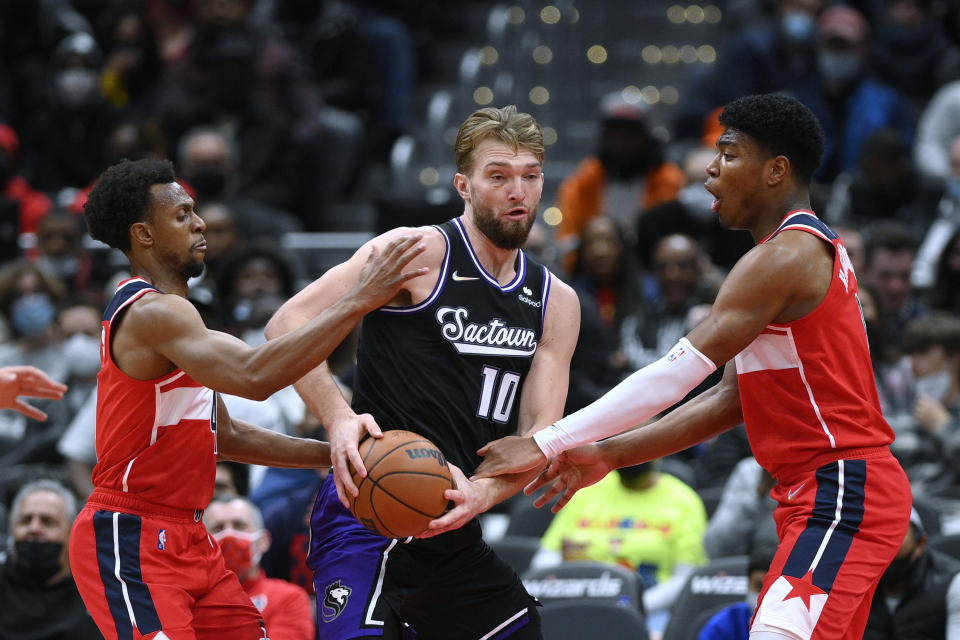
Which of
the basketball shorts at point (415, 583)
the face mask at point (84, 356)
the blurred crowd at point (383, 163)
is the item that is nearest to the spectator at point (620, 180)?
the blurred crowd at point (383, 163)

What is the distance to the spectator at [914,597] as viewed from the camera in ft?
21.2

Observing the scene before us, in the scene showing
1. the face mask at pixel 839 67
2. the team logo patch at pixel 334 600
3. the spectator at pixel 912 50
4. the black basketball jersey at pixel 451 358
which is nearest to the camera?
the team logo patch at pixel 334 600

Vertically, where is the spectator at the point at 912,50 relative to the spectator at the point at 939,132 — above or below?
above

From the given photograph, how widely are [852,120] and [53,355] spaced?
7.07 m

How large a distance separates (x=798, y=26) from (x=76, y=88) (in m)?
7.07

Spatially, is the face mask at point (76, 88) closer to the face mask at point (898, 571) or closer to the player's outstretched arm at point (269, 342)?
the player's outstretched arm at point (269, 342)

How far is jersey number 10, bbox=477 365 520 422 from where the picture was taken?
5.22 m

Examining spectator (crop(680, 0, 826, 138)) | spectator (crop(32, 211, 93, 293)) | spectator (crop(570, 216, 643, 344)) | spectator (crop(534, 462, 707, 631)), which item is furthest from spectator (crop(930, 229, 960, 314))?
spectator (crop(32, 211, 93, 293))

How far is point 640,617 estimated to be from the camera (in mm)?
6797

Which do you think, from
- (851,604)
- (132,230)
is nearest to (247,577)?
(132,230)

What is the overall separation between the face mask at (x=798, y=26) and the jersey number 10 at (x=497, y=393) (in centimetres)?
790

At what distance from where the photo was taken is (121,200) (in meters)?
5.15

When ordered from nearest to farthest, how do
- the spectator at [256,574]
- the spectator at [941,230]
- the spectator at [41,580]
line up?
the spectator at [256,574]
the spectator at [41,580]
the spectator at [941,230]

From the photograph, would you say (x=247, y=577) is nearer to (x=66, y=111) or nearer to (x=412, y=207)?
(x=412, y=207)
